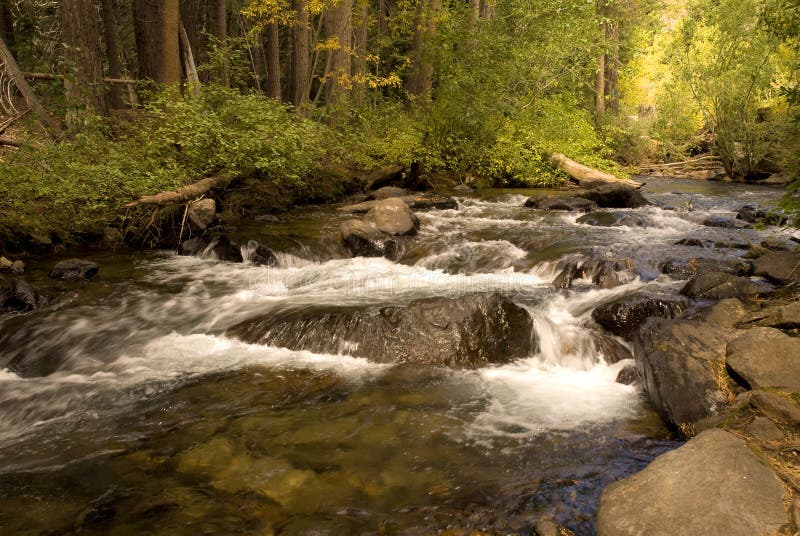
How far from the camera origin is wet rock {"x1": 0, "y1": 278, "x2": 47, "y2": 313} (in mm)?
6746

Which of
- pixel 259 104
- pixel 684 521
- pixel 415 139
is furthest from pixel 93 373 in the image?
pixel 415 139

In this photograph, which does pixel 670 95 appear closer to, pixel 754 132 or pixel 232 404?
pixel 754 132

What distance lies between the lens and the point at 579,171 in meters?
16.6

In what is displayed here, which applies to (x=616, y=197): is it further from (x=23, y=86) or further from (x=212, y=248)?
(x=23, y=86)

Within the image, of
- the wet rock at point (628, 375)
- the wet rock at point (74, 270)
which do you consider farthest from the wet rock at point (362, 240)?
the wet rock at point (628, 375)

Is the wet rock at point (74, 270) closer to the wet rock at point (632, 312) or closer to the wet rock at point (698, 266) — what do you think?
the wet rock at point (632, 312)

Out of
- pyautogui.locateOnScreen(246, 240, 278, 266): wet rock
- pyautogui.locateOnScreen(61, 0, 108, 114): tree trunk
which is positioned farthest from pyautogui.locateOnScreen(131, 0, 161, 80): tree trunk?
pyautogui.locateOnScreen(246, 240, 278, 266): wet rock

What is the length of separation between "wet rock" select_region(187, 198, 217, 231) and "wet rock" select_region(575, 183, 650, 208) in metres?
9.43

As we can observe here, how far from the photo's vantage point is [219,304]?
7.29 m

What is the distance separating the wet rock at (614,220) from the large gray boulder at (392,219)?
3950 mm

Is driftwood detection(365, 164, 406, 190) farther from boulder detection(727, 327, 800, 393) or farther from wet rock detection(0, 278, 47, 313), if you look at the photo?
boulder detection(727, 327, 800, 393)

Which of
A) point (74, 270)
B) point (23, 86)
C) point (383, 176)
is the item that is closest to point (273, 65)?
point (383, 176)

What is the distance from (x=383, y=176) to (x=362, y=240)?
6.07 m

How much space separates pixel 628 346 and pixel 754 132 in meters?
19.3
